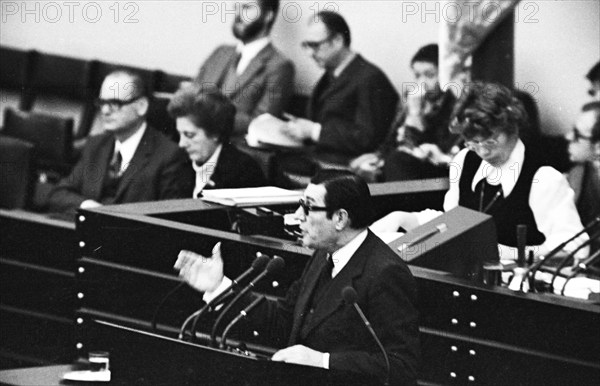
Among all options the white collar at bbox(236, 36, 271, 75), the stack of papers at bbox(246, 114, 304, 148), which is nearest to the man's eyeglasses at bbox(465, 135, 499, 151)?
the stack of papers at bbox(246, 114, 304, 148)

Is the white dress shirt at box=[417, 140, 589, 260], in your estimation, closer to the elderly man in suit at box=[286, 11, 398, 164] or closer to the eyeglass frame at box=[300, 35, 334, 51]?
the elderly man in suit at box=[286, 11, 398, 164]

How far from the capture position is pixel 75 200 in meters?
6.71

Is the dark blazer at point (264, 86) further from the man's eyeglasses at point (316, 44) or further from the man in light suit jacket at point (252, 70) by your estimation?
the man's eyeglasses at point (316, 44)

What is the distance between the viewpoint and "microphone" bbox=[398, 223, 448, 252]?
16.7ft

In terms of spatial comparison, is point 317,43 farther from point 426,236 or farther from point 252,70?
point 426,236

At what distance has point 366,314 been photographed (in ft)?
14.2

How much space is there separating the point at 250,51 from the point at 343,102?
0.95 m

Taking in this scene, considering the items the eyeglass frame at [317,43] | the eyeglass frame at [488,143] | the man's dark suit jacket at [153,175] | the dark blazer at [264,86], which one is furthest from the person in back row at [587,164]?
the dark blazer at [264,86]

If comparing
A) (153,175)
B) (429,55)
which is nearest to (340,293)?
(153,175)

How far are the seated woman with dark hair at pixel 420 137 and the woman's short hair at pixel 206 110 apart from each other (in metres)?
1.22

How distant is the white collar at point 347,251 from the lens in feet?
14.7

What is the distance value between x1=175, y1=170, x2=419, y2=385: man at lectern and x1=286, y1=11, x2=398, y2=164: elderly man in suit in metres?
3.27

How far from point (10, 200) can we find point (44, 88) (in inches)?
135

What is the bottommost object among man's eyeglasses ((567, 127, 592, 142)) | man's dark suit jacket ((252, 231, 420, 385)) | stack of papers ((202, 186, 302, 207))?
man's dark suit jacket ((252, 231, 420, 385))
